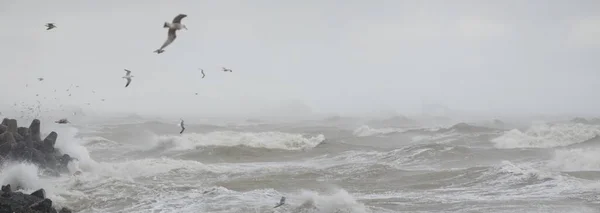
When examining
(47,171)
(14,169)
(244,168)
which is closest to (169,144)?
(244,168)

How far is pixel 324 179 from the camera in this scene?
17.9 m

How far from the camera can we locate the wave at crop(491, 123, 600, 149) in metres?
29.8

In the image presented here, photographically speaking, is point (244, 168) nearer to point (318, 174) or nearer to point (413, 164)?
point (318, 174)

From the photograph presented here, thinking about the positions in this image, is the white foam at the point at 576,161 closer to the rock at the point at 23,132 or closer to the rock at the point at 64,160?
the rock at the point at 64,160

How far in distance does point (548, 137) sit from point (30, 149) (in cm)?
2441

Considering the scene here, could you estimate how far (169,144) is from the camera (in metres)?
31.2

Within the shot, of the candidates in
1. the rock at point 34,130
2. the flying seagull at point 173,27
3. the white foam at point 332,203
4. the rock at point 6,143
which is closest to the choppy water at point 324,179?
the white foam at point 332,203

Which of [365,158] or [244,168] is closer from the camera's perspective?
[244,168]

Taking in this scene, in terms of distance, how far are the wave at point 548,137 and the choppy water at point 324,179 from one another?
0.20 m

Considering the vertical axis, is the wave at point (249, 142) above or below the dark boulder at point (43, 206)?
above

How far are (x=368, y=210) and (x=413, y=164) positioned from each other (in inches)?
365

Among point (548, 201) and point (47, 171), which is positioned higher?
point (47, 171)

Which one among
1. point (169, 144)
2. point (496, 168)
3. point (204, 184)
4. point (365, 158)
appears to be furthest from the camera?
point (169, 144)

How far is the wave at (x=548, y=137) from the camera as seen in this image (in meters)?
29.8
